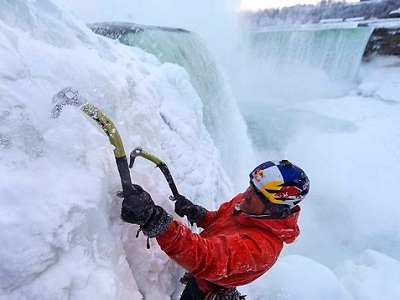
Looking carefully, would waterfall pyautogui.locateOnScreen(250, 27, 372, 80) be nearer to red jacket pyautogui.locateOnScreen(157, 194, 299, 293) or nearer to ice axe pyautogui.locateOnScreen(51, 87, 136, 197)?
red jacket pyautogui.locateOnScreen(157, 194, 299, 293)

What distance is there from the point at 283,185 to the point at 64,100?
1006mm

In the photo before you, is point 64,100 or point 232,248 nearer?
point 64,100

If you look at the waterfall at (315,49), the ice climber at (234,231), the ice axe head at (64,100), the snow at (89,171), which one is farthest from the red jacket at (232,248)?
the waterfall at (315,49)

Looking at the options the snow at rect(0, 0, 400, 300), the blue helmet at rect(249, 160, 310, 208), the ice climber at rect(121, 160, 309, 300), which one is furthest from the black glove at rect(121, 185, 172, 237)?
the blue helmet at rect(249, 160, 310, 208)

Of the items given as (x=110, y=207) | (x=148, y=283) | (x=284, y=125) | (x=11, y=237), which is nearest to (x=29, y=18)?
(x=110, y=207)

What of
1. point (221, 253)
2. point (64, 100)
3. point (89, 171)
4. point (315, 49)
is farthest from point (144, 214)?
point (315, 49)

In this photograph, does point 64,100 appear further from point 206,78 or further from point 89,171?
point 206,78

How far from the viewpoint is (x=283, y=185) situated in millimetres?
1694

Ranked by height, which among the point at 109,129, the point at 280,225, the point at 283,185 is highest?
the point at 109,129

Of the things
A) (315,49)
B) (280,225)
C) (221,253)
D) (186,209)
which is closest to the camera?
(221,253)

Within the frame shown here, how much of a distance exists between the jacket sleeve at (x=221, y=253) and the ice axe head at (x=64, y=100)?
0.60 m

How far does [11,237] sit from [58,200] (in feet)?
0.64

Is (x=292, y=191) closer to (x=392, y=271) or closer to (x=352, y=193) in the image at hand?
(x=392, y=271)

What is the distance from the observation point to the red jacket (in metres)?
1.47
